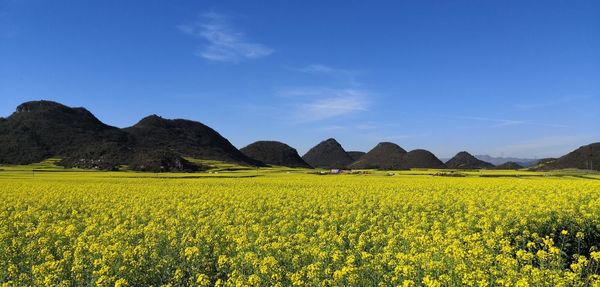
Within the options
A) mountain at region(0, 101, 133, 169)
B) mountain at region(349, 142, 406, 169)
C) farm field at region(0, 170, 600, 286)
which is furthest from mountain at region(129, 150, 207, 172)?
mountain at region(349, 142, 406, 169)

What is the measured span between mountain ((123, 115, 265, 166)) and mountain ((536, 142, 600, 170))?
314 ft

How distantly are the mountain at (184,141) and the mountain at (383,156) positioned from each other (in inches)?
1596

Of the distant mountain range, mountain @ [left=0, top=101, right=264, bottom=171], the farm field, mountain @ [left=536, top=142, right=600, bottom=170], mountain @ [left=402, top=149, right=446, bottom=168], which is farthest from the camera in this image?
mountain @ [left=402, top=149, right=446, bottom=168]

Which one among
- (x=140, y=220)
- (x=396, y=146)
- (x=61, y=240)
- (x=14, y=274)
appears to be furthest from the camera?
(x=396, y=146)

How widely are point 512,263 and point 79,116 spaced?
589 ft

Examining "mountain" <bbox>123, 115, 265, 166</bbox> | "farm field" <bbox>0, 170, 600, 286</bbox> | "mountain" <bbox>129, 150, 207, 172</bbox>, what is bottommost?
"farm field" <bbox>0, 170, 600, 286</bbox>

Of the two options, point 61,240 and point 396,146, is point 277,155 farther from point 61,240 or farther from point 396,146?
point 61,240

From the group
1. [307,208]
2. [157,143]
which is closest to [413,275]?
[307,208]

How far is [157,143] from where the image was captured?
164125 mm

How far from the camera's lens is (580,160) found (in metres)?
116

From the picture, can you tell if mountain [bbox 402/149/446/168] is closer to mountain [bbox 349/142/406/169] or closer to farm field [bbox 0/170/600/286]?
mountain [bbox 349/142/406/169]

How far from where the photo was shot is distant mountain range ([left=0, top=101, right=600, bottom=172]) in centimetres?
10200

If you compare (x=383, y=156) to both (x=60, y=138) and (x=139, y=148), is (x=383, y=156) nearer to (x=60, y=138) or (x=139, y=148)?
(x=139, y=148)

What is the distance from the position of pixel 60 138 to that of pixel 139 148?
25702mm
